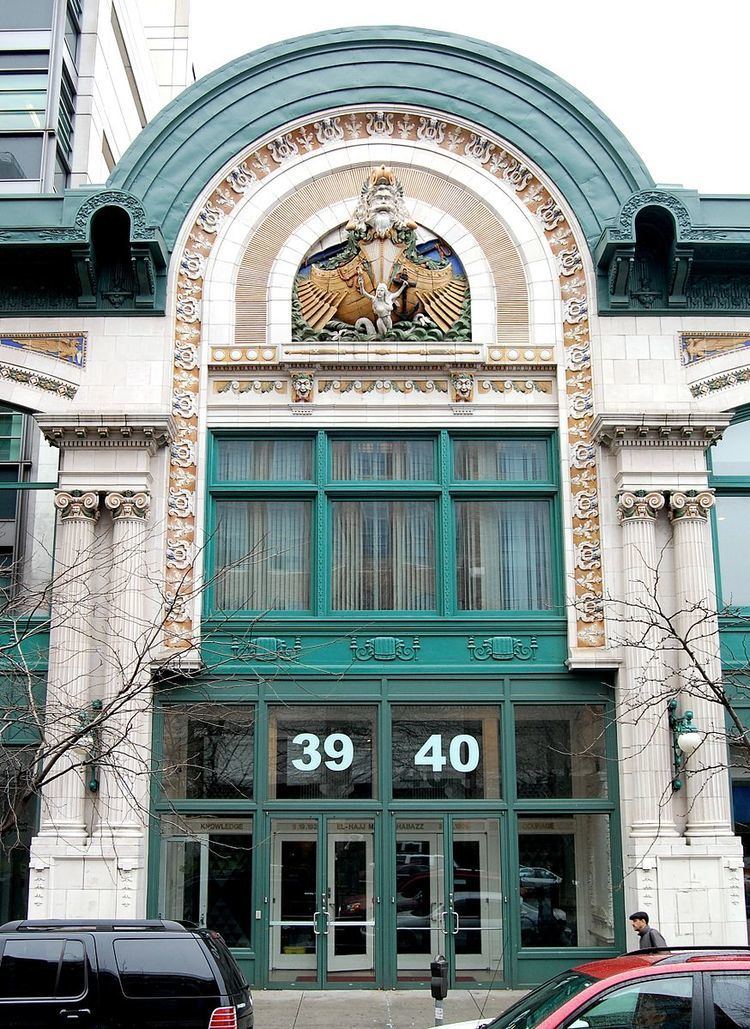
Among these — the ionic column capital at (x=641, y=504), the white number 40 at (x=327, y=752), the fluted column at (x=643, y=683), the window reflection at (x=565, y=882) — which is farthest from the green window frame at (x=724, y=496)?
the white number 40 at (x=327, y=752)

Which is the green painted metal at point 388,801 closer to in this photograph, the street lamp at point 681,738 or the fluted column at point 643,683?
the fluted column at point 643,683

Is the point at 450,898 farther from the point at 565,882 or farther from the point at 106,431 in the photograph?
the point at 106,431

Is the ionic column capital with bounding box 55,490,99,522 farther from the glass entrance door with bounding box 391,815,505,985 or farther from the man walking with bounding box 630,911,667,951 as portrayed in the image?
the man walking with bounding box 630,911,667,951

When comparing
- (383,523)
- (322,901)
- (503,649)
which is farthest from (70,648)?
(503,649)

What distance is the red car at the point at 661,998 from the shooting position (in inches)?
308

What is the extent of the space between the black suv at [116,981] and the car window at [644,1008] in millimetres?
4707

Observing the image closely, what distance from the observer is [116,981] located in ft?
37.2

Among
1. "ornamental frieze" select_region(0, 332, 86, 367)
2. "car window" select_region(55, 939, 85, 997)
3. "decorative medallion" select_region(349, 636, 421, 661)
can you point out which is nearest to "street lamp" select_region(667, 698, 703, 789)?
"decorative medallion" select_region(349, 636, 421, 661)

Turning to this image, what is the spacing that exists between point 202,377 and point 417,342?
3.71m

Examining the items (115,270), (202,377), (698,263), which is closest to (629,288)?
(698,263)

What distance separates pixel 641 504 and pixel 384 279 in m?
5.82

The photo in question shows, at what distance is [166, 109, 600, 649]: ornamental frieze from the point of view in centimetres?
1916

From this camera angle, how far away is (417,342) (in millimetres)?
19938

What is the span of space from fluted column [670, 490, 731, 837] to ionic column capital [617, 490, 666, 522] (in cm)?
→ 25
